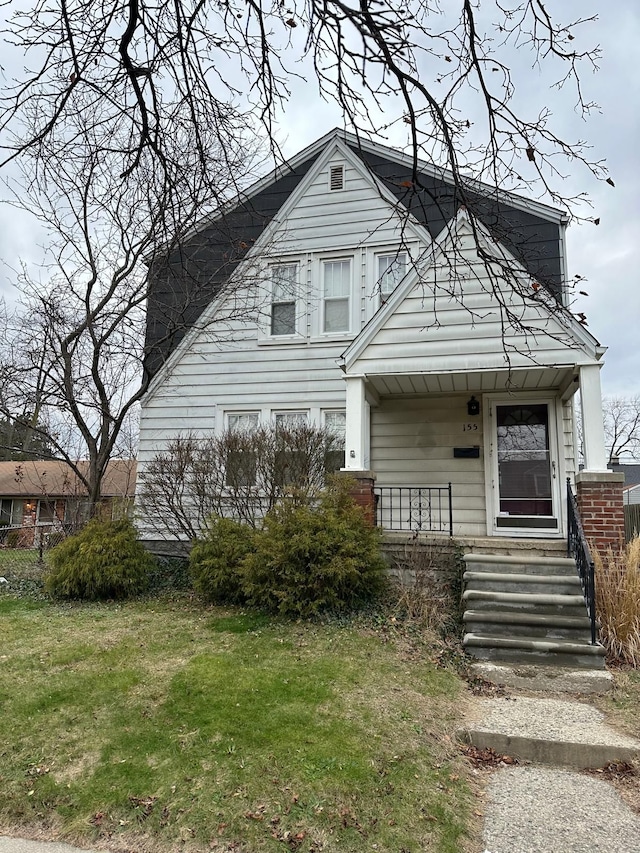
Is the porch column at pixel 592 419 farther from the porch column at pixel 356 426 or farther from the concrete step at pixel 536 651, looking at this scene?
the porch column at pixel 356 426

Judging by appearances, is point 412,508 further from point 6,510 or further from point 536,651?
point 6,510

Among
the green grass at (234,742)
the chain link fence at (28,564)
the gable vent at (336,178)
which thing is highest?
the gable vent at (336,178)

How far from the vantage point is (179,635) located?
6.12 m

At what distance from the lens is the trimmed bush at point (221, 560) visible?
725 cm

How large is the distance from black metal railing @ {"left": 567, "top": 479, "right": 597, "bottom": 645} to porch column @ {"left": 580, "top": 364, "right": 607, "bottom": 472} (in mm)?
593

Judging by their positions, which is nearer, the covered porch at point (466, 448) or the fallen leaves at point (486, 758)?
the fallen leaves at point (486, 758)

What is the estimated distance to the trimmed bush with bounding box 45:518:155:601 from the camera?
7.77m

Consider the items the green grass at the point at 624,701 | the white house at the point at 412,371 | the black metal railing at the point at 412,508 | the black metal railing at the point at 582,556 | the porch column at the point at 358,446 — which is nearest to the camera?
the green grass at the point at 624,701

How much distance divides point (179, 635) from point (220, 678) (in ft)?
4.92

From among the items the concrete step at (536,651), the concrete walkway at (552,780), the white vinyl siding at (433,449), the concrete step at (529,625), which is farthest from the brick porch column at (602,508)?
the concrete walkway at (552,780)

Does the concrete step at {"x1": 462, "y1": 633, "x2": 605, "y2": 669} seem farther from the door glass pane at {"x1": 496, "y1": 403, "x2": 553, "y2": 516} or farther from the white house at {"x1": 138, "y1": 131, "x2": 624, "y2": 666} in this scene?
the door glass pane at {"x1": 496, "y1": 403, "x2": 553, "y2": 516}

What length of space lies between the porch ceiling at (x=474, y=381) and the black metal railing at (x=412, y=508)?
1.60m

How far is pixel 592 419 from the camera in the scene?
23.3 feet

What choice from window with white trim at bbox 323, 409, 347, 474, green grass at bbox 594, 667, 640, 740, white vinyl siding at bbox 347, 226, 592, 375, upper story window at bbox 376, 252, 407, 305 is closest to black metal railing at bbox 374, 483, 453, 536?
window with white trim at bbox 323, 409, 347, 474
